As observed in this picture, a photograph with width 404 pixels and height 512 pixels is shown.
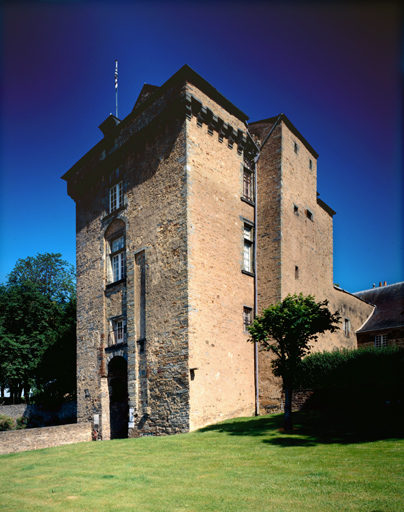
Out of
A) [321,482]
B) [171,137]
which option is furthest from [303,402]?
[171,137]

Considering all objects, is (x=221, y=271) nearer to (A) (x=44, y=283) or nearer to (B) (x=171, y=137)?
(B) (x=171, y=137)

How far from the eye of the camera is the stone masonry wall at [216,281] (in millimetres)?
16766

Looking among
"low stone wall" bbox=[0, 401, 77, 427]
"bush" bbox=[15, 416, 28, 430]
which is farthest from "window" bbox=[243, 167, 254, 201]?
"bush" bbox=[15, 416, 28, 430]

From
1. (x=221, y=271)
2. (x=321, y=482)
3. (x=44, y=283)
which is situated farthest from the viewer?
(x=44, y=283)

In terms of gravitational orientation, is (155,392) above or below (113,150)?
below

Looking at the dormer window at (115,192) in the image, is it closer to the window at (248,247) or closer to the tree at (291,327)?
the window at (248,247)

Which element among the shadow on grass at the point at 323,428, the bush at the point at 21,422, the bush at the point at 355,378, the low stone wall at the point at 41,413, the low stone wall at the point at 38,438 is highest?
the bush at the point at 355,378

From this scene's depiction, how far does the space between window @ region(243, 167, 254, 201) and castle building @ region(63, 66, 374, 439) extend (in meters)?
0.07

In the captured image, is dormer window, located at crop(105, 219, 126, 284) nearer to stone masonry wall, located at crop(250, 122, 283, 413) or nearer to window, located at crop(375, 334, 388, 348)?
stone masonry wall, located at crop(250, 122, 283, 413)

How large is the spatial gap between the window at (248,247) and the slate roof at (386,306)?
12899mm

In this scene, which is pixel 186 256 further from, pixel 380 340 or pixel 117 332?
pixel 380 340

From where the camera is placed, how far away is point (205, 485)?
27.5 feet

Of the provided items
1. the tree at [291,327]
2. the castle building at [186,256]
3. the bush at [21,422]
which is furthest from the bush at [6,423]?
the tree at [291,327]

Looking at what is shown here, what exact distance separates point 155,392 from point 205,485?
9282mm
